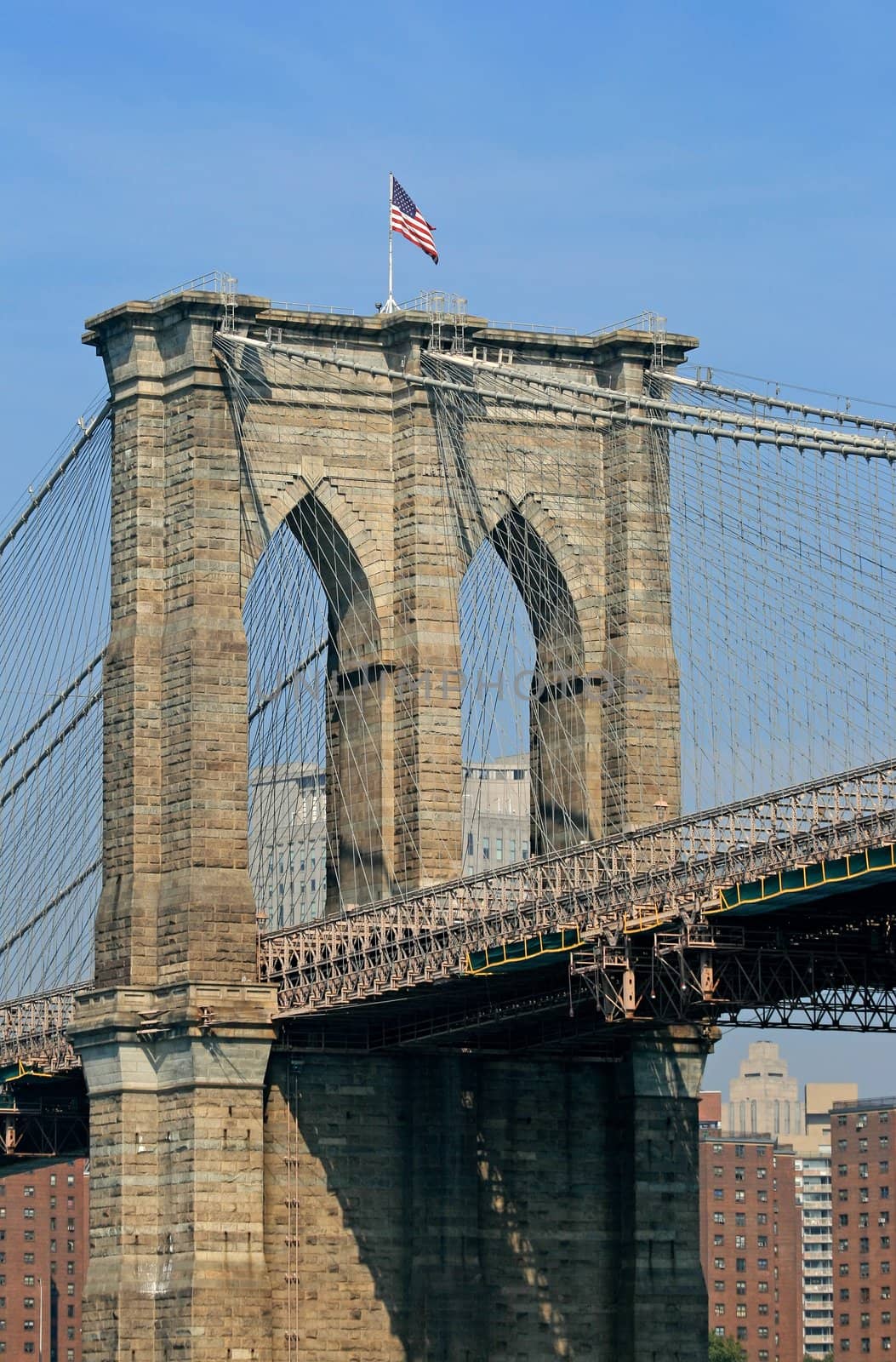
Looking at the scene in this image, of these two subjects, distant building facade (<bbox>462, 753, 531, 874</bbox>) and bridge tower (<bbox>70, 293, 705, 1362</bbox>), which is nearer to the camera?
bridge tower (<bbox>70, 293, 705, 1362</bbox>)

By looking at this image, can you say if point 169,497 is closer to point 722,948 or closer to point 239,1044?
point 239,1044

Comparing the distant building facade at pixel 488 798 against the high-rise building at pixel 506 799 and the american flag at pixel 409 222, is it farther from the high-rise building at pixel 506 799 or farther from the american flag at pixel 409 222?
the american flag at pixel 409 222

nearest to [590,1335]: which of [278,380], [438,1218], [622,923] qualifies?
[438,1218]

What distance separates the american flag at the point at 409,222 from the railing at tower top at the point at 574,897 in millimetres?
22038

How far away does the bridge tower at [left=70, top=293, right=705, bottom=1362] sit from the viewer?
338 feet

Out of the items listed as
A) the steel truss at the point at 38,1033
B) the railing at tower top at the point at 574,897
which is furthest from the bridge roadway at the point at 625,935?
the steel truss at the point at 38,1033

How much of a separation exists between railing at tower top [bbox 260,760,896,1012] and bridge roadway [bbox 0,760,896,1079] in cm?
7

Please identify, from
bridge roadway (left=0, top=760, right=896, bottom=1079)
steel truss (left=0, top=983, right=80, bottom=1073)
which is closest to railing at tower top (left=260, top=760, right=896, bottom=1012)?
bridge roadway (left=0, top=760, right=896, bottom=1079)

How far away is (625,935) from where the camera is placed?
8769cm

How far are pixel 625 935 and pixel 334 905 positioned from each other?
2590 cm

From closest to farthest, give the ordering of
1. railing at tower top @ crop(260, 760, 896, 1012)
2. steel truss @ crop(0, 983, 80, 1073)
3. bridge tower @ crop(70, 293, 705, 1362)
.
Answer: railing at tower top @ crop(260, 760, 896, 1012) → bridge tower @ crop(70, 293, 705, 1362) → steel truss @ crop(0, 983, 80, 1073)

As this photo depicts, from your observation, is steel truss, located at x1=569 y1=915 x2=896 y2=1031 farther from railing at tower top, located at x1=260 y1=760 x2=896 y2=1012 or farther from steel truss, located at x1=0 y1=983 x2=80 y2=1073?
steel truss, located at x1=0 y1=983 x2=80 y2=1073

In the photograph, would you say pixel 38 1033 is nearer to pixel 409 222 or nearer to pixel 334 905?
pixel 334 905

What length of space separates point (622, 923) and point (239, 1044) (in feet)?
65.1
